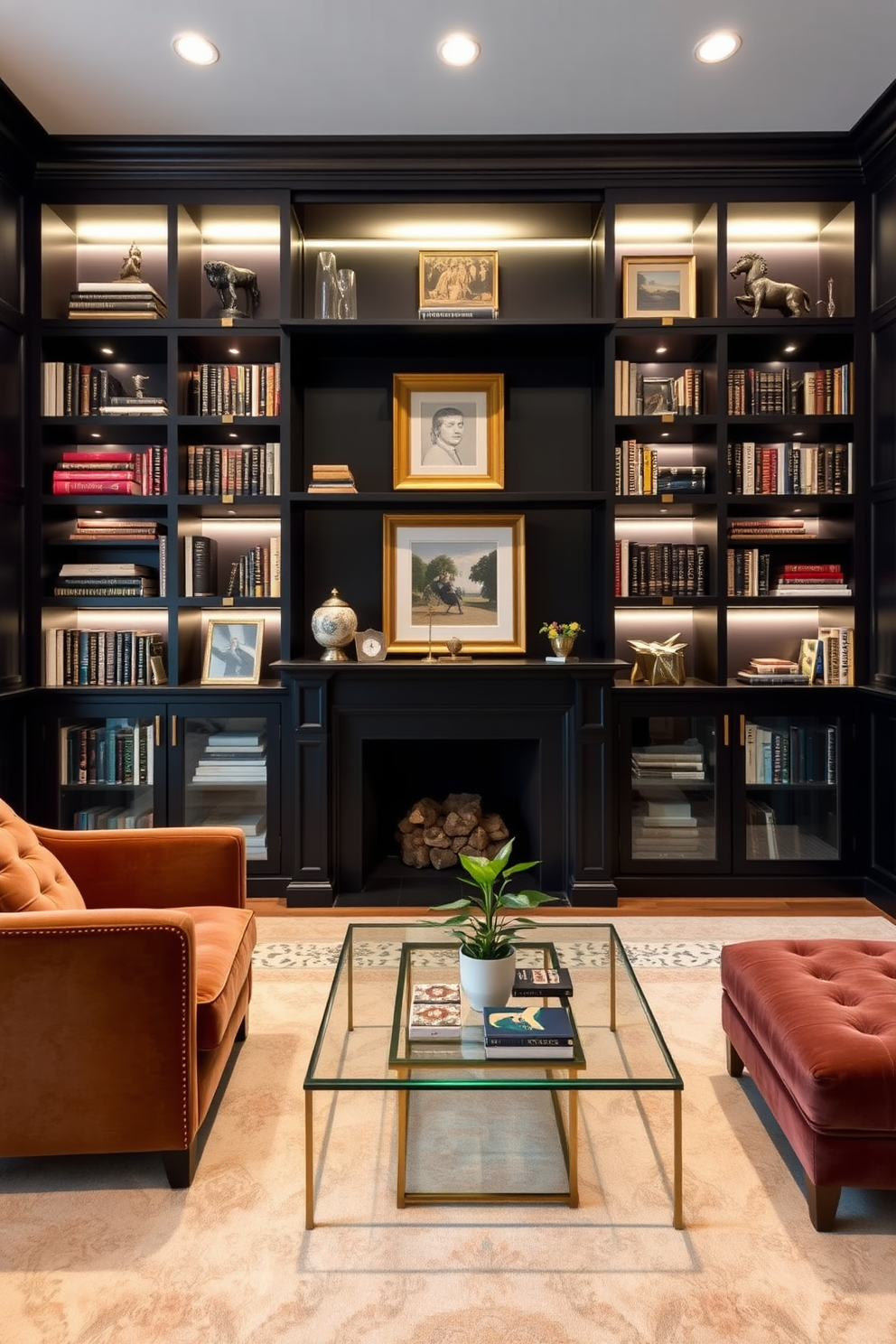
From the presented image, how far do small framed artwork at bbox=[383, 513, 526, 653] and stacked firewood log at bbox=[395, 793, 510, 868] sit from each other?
2.68 feet

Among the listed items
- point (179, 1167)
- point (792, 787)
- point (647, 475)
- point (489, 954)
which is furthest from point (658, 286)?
point (179, 1167)

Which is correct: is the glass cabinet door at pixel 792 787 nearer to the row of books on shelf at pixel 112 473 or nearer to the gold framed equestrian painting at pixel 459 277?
the gold framed equestrian painting at pixel 459 277

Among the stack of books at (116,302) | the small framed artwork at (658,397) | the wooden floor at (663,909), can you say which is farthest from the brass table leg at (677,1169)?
the stack of books at (116,302)

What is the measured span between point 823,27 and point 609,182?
1019 millimetres

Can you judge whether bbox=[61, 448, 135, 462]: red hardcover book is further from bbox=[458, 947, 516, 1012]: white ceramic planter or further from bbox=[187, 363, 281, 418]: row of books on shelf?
bbox=[458, 947, 516, 1012]: white ceramic planter

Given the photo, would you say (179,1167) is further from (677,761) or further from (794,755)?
(794,755)

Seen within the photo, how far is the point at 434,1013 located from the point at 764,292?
A: 3.46m

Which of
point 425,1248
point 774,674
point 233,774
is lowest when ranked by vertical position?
point 425,1248

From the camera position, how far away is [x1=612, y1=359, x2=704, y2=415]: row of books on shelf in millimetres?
4016

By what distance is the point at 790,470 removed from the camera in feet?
13.2

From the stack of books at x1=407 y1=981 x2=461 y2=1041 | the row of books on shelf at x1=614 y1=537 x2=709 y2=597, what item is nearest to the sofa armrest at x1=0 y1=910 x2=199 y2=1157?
the stack of books at x1=407 y1=981 x2=461 y2=1041

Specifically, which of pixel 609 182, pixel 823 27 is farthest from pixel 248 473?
pixel 823 27

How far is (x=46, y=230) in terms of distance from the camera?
395 centimetres

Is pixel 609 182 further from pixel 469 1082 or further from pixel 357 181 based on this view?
pixel 469 1082
